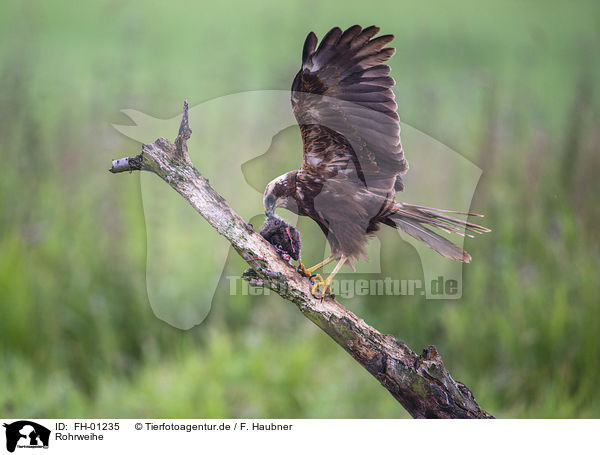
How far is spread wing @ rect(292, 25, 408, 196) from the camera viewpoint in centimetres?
135

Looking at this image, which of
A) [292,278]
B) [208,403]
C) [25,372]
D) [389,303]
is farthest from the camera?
[389,303]

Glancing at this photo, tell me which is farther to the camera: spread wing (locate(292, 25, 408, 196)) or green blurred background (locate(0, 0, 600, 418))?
green blurred background (locate(0, 0, 600, 418))

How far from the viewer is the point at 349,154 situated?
1.50m

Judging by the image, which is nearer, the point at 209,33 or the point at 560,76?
the point at 209,33

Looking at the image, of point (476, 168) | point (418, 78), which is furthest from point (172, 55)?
point (476, 168)

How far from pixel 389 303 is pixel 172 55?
4.40 ft

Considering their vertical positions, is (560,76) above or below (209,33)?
below

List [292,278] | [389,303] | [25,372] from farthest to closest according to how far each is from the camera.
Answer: [389,303] → [25,372] → [292,278]

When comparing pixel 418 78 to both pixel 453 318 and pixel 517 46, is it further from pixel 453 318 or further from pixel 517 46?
pixel 453 318

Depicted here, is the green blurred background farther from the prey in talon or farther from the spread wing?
the prey in talon

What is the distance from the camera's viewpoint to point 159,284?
2.16 m
